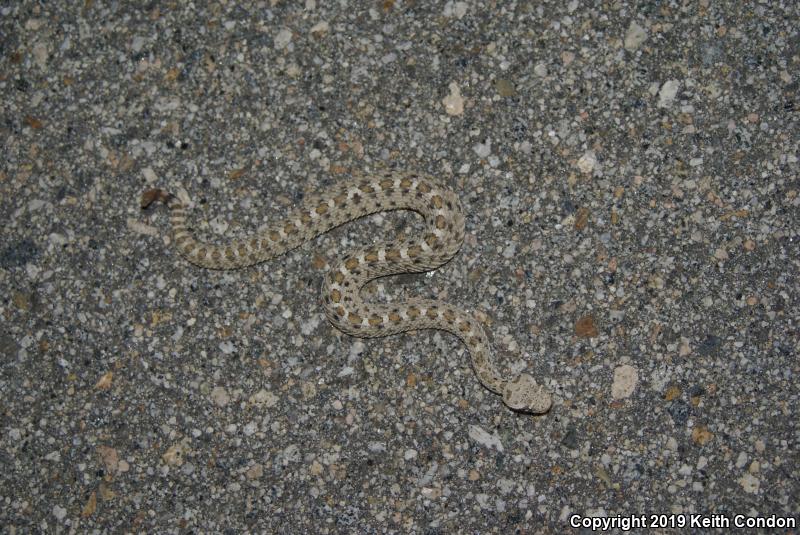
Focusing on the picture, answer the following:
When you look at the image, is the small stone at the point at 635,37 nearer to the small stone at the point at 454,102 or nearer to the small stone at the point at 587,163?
the small stone at the point at 587,163

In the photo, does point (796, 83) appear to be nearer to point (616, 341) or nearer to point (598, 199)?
point (598, 199)

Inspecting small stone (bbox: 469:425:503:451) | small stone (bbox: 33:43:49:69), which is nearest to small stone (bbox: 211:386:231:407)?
small stone (bbox: 469:425:503:451)

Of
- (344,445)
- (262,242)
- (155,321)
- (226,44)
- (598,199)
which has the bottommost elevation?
(344,445)

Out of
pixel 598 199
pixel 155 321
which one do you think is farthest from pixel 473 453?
pixel 155 321

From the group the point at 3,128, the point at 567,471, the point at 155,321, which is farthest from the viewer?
the point at 3,128

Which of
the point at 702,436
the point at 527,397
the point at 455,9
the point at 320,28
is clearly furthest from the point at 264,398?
the point at 455,9

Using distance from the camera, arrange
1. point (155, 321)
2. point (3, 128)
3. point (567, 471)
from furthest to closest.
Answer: point (3, 128), point (155, 321), point (567, 471)

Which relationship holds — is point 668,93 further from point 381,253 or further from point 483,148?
point 381,253
